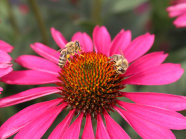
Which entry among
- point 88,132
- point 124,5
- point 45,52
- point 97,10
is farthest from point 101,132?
point 124,5

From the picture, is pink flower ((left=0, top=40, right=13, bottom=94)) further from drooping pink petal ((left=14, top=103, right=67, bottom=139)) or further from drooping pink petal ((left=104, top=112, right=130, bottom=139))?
drooping pink petal ((left=104, top=112, right=130, bottom=139))

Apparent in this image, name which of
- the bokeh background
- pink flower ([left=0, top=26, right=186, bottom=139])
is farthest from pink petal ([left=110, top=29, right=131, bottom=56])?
the bokeh background

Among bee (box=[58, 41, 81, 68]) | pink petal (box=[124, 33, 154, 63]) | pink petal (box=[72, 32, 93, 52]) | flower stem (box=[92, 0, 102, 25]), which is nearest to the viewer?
bee (box=[58, 41, 81, 68])

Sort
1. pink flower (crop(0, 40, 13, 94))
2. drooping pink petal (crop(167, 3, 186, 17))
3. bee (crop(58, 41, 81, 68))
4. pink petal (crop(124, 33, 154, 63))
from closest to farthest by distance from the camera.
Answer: pink flower (crop(0, 40, 13, 94)), bee (crop(58, 41, 81, 68)), pink petal (crop(124, 33, 154, 63)), drooping pink petal (crop(167, 3, 186, 17))

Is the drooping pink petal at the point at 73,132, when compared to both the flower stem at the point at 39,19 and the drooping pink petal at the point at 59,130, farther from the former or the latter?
the flower stem at the point at 39,19

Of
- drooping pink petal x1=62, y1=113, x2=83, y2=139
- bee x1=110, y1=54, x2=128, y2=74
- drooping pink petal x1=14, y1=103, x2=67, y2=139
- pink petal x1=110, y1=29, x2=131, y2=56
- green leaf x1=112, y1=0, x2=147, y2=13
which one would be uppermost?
green leaf x1=112, y1=0, x2=147, y2=13

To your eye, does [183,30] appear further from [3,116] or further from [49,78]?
[3,116]

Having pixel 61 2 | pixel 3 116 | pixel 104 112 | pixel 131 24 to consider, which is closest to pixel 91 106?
pixel 104 112

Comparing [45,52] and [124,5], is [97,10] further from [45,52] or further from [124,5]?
[45,52]
